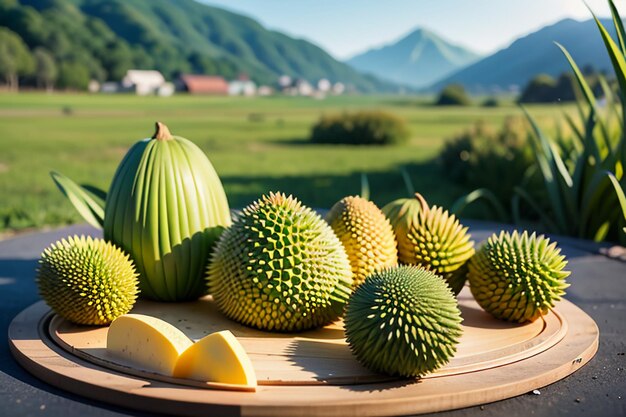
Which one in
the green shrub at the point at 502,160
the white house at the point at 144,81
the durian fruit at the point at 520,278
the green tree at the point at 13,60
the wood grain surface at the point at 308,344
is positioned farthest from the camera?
the white house at the point at 144,81

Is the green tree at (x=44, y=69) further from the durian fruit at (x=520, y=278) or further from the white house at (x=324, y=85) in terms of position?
the white house at (x=324, y=85)

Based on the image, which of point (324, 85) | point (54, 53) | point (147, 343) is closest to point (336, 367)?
point (147, 343)

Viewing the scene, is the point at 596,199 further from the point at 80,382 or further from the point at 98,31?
the point at 98,31

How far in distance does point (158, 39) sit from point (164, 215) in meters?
90.8

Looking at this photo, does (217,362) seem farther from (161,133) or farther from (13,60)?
(13,60)

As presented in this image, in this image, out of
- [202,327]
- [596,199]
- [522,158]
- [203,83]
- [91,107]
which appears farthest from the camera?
[203,83]

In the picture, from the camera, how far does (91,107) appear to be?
1802 inches

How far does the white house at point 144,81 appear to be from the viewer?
207 feet

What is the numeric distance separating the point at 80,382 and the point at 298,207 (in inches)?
48.9

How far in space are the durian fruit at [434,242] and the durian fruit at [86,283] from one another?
143 centimetres

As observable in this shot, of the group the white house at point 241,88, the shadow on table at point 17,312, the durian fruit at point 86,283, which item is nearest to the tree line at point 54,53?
the white house at point 241,88

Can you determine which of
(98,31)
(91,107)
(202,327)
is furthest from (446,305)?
(98,31)

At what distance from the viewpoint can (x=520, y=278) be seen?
3.22m

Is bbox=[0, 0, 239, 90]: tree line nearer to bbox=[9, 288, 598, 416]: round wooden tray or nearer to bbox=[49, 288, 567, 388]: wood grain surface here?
bbox=[49, 288, 567, 388]: wood grain surface
